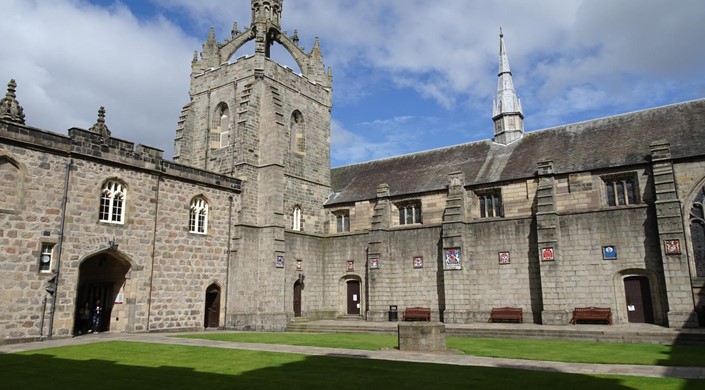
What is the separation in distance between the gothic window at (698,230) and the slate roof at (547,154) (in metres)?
2.22

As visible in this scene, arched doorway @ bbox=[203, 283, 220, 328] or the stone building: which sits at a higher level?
the stone building

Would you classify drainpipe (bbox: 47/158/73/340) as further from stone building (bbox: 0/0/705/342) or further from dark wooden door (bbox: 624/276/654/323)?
dark wooden door (bbox: 624/276/654/323)

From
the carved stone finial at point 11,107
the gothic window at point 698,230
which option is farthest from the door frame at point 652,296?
the carved stone finial at point 11,107

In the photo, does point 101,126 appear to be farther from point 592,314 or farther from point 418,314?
point 592,314

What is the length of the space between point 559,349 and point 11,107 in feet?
83.9

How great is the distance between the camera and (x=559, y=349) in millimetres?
A: 16641

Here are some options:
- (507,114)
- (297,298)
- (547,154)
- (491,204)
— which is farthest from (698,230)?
(297,298)

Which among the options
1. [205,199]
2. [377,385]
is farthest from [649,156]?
[205,199]

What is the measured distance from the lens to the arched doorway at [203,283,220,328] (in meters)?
26.7

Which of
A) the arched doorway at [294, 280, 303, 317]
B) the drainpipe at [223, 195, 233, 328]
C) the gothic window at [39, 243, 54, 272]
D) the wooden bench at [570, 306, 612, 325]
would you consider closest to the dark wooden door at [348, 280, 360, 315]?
the arched doorway at [294, 280, 303, 317]

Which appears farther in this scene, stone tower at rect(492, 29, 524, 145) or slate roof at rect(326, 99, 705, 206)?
stone tower at rect(492, 29, 524, 145)

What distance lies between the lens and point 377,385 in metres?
10.0

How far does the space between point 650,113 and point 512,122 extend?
7.83 metres

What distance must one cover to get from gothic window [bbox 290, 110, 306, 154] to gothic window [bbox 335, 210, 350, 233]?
15.8 ft
